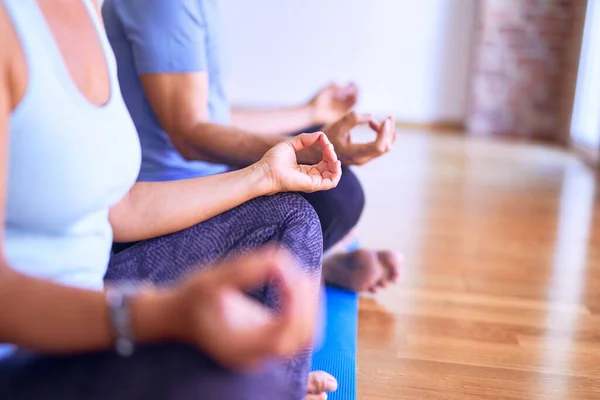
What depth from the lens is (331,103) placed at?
1.62m

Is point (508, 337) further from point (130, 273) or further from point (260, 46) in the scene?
point (260, 46)

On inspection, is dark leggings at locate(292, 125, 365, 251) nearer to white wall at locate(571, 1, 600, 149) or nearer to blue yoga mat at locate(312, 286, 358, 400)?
blue yoga mat at locate(312, 286, 358, 400)

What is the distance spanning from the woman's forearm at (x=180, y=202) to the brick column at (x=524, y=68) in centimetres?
327

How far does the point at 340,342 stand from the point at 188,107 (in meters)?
0.58

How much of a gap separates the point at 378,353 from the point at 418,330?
0.15m

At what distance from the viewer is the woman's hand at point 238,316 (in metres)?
0.51

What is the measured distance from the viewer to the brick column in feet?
12.2

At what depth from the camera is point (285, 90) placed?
4254mm

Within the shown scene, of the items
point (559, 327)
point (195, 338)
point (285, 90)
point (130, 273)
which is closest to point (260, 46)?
point (285, 90)

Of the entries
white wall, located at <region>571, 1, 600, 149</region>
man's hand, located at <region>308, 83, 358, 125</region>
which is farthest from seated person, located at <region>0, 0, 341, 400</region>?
white wall, located at <region>571, 1, 600, 149</region>

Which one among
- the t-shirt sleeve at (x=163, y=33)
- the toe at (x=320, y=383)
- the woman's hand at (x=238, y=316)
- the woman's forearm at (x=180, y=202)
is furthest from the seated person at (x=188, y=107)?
the woman's hand at (x=238, y=316)

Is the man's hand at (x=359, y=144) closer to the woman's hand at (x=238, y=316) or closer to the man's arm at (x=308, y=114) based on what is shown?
the man's arm at (x=308, y=114)

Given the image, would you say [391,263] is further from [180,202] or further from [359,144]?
[180,202]

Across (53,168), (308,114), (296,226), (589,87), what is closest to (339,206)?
(308,114)
